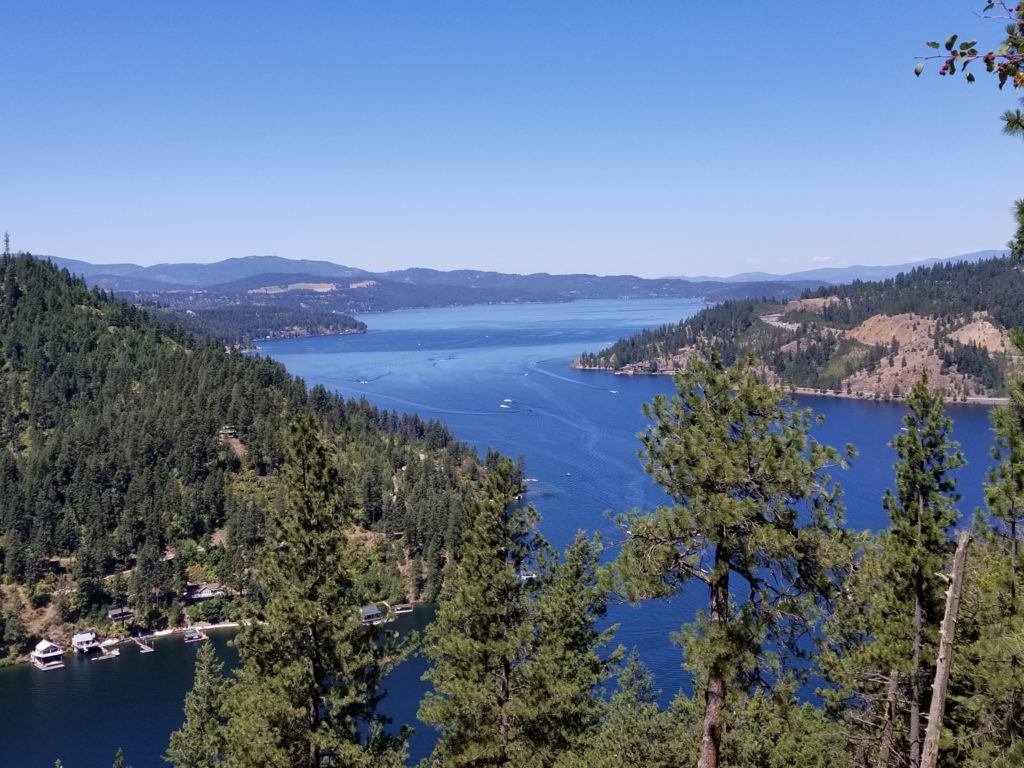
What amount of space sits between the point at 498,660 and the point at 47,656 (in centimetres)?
6004

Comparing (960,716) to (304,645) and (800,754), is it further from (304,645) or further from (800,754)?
(304,645)

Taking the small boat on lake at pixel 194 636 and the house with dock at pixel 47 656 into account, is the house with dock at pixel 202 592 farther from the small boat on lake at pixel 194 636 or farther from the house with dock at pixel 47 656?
the house with dock at pixel 47 656

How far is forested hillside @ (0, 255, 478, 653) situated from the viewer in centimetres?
7394

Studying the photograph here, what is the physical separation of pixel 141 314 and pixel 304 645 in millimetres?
145649

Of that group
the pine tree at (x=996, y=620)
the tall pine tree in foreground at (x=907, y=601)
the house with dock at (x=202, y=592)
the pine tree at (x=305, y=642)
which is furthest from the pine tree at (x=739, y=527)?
the house with dock at (x=202, y=592)

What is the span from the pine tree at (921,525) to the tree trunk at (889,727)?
0.27 m

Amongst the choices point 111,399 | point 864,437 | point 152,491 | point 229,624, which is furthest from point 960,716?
point 864,437

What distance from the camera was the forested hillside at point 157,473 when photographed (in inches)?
2911

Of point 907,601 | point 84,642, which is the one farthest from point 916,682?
point 84,642

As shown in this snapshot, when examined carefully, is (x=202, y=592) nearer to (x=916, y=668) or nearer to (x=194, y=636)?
(x=194, y=636)

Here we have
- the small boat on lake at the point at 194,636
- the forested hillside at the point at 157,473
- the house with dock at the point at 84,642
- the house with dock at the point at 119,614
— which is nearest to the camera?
the house with dock at the point at 84,642

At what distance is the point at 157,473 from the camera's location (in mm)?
89688

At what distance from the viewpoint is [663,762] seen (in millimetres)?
18391

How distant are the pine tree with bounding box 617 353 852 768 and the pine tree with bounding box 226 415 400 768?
7511 millimetres
